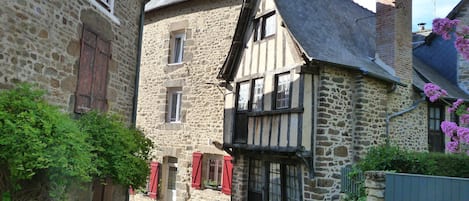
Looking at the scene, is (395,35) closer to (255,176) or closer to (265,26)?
(265,26)

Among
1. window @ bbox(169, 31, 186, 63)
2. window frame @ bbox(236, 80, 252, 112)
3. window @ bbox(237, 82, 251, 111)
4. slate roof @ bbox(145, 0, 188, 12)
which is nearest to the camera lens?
window frame @ bbox(236, 80, 252, 112)

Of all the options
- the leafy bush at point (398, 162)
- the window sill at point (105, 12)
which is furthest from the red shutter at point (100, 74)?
the leafy bush at point (398, 162)

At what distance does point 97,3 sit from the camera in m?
6.40

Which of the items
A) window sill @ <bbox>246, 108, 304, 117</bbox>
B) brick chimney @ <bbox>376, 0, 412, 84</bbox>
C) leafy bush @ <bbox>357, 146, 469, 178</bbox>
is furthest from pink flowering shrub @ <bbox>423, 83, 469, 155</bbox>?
brick chimney @ <bbox>376, 0, 412, 84</bbox>

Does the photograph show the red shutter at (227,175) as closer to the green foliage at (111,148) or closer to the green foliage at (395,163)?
the green foliage at (395,163)

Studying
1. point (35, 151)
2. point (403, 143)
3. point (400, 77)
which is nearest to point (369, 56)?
point (400, 77)

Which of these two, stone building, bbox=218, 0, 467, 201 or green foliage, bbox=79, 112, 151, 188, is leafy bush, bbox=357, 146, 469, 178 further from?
green foliage, bbox=79, 112, 151, 188

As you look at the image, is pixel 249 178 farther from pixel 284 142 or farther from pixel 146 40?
pixel 146 40

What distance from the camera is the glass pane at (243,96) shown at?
986cm

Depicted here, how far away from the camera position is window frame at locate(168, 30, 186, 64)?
12688 mm

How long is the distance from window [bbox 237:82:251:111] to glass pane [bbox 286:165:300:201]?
202cm

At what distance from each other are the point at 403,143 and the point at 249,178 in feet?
13.0

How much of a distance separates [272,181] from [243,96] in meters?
2.31

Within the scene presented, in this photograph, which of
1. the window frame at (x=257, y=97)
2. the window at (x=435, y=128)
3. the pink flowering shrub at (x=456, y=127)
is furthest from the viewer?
the window at (x=435, y=128)
